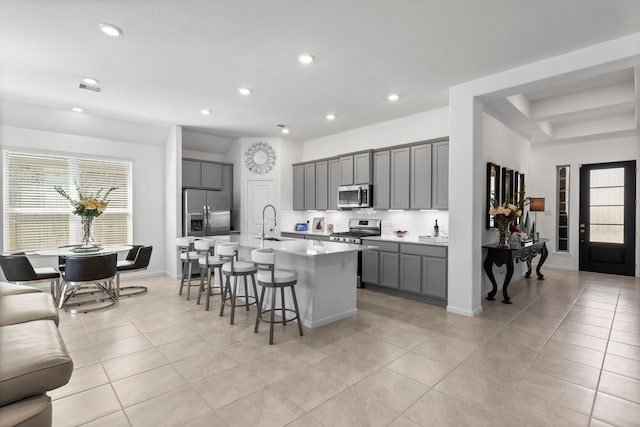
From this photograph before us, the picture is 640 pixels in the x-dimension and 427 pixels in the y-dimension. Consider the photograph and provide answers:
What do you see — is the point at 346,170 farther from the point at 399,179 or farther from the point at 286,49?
the point at 286,49

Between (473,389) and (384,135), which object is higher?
(384,135)

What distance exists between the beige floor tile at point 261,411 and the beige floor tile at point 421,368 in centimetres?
99

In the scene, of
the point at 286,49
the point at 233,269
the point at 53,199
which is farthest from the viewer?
the point at 53,199

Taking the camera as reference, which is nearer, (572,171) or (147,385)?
(147,385)

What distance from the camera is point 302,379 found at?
253 centimetres

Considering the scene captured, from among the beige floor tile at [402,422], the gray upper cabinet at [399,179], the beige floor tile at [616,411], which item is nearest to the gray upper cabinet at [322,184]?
the gray upper cabinet at [399,179]

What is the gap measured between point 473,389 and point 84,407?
2770 millimetres

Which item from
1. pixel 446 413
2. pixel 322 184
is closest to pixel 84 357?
pixel 446 413

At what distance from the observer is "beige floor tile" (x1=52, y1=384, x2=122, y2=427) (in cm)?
205

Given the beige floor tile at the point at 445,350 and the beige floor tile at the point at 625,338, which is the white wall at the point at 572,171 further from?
the beige floor tile at the point at 445,350

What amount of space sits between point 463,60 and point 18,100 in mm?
6169

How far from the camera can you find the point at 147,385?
245 cm

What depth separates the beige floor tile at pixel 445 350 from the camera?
287 centimetres

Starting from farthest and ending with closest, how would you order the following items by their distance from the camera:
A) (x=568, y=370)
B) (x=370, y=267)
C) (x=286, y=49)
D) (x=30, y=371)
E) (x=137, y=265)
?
(x=370, y=267), (x=137, y=265), (x=286, y=49), (x=568, y=370), (x=30, y=371)
